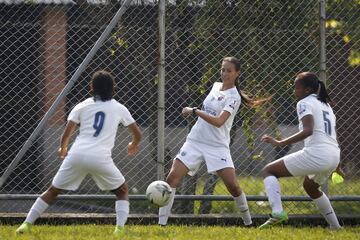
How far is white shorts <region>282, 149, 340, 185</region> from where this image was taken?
306 inches

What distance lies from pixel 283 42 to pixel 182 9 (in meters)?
1.14

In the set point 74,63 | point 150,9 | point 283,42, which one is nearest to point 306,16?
point 283,42

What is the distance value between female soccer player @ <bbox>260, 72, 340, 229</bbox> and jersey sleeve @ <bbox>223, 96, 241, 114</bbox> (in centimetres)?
52

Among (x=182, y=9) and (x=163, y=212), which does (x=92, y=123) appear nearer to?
(x=163, y=212)

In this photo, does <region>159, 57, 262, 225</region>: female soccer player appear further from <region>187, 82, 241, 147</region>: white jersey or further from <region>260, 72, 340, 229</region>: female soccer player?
<region>260, 72, 340, 229</region>: female soccer player

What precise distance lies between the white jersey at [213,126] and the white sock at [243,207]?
0.52m

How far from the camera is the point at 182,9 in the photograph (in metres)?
9.08

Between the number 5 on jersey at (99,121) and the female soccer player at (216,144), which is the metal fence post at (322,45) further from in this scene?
the number 5 on jersey at (99,121)

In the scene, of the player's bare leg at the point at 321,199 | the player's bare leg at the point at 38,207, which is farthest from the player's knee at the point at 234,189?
the player's bare leg at the point at 38,207

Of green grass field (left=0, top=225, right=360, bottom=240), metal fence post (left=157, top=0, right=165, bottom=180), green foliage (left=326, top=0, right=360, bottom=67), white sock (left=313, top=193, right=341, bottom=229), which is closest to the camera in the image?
green grass field (left=0, top=225, right=360, bottom=240)

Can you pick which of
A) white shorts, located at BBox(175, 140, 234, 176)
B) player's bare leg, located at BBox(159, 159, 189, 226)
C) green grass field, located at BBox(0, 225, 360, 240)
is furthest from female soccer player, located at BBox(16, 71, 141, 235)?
white shorts, located at BBox(175, 140, 234, 176)

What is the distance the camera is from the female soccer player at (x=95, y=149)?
7.13 m

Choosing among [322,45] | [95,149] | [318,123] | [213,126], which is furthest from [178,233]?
[322,45]

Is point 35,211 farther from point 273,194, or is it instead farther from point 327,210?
point 327,210
